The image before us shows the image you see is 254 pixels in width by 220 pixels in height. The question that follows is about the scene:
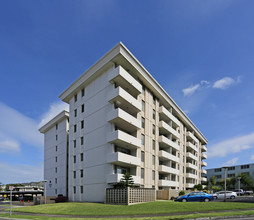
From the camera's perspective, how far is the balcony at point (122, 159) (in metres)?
31.2

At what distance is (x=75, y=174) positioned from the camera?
41000 mm

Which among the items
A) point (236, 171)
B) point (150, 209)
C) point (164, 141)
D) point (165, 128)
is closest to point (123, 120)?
point (150, 209)

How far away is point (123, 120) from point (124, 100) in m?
2.97

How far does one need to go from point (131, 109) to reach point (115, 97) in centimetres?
513

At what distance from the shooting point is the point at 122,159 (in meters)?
31.8

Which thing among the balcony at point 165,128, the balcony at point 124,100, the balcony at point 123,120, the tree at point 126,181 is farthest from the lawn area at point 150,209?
the balcony at point 165,128

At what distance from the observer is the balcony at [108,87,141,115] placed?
32844 millimetres

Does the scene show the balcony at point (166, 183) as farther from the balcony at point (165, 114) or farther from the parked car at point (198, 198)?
the balcony at point (165, 114)

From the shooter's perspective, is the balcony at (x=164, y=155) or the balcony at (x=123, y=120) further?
the balcony at (x=164, y=155)

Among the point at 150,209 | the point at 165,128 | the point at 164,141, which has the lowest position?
the point at 150,209

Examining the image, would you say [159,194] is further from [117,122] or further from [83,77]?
[83,77]

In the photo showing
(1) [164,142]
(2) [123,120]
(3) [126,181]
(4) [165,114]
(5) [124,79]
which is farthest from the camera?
(4) [165,114]

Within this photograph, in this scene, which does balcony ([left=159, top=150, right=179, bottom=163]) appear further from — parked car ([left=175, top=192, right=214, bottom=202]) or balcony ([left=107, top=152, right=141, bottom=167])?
parked car ([left=175, top=192, right=214, bottom=202])

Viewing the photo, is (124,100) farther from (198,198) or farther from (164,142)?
(198,198)
